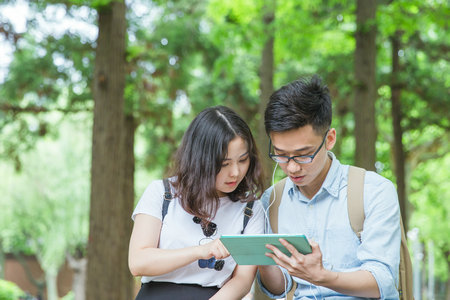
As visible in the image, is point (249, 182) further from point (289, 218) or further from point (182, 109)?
point (182, 109)

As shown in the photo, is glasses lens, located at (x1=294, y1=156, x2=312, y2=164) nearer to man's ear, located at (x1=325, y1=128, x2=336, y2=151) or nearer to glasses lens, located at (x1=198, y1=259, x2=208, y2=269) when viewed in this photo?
man's ear, located at (x1=325, y1=128, x2=336, y2=151)

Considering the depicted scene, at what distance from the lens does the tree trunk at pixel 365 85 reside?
889 centimetres

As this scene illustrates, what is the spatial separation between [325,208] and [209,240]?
25.7 inches

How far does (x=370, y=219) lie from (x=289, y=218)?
1.69ft

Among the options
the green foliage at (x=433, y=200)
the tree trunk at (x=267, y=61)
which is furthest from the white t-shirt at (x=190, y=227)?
the green foliage at (x=433, y=200)

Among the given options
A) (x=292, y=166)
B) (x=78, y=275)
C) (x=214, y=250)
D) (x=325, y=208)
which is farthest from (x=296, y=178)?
(x=78, y=275)

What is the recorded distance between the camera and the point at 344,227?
3.11 m

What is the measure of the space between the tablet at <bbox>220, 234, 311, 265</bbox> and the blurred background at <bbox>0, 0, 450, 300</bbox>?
435 centimetres

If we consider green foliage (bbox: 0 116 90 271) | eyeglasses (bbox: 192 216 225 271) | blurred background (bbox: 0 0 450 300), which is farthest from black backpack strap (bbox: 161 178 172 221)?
green foliage (bbox: 0 116 90 271)

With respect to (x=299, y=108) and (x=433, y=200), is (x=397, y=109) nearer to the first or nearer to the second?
(x=433, y=200)

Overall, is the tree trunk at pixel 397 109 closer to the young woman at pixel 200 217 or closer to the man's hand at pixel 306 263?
the young woman at pixel 200 217

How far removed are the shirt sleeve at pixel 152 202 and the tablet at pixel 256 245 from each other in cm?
60

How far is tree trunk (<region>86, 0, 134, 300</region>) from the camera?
768 centimetres

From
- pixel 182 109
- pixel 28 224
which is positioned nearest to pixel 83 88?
pixel 182 109
